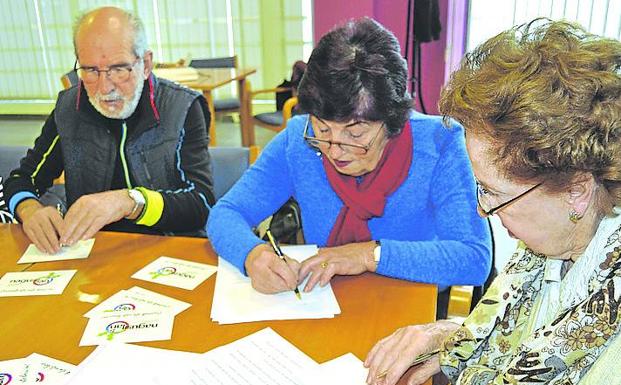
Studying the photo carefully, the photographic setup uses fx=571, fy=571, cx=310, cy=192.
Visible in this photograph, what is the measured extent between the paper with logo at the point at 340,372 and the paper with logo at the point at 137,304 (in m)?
0.40

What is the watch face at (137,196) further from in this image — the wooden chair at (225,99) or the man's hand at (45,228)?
the wooden chair at (225,99)

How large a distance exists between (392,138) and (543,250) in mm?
669

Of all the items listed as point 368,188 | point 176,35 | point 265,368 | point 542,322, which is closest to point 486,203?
point 542,322

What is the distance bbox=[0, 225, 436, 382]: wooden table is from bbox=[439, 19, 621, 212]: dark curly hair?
505mm

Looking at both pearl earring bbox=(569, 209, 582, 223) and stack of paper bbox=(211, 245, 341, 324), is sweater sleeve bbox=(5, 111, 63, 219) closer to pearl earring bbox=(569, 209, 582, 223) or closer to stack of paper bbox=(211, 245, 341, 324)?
stack of paper bbox=(211, 245, 341, 324)

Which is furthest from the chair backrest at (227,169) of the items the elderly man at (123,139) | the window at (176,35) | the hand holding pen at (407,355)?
the window at (176,35)

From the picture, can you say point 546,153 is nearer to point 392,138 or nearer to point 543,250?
point 543,250

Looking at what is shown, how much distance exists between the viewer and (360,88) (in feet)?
4.84

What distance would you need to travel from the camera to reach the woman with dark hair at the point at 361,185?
1.46 meters

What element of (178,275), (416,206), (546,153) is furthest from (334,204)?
(546,153)

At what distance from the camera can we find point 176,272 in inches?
60.5

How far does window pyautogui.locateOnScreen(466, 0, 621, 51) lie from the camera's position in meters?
4.69

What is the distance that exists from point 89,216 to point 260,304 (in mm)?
656

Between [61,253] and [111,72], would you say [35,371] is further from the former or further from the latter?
[111,72]
